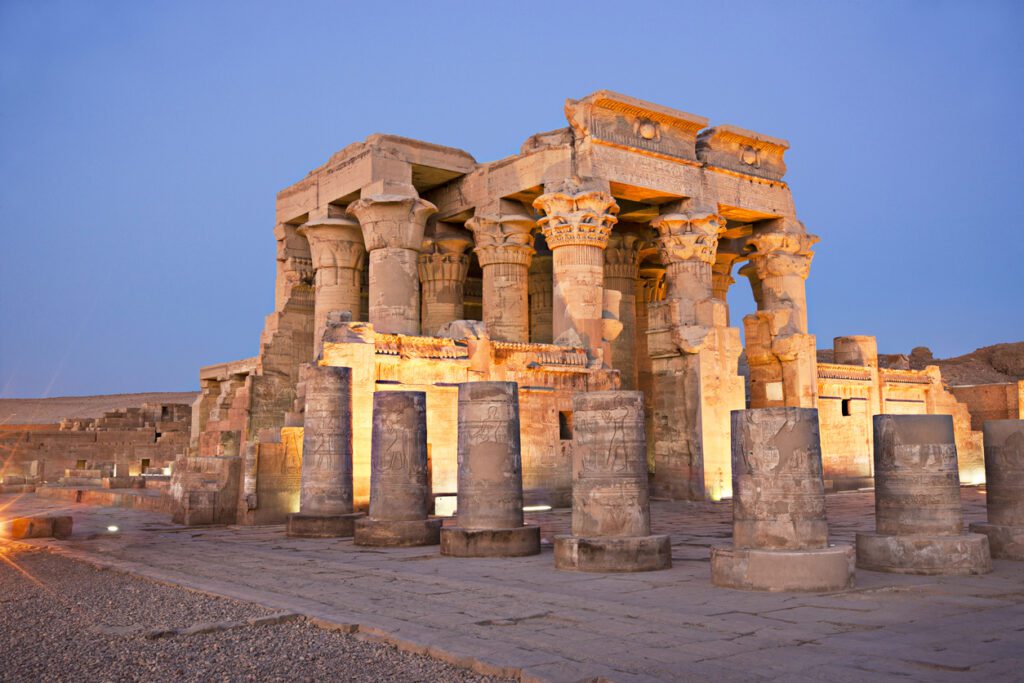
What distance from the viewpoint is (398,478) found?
11578 mm

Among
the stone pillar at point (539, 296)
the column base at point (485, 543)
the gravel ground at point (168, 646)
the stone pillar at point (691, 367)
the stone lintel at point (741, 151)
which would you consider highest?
the stone lintel at point (741, 151)

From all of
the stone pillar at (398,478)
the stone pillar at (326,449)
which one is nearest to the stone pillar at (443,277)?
the stone pillar at (326,449)

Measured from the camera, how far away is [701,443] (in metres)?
19.3

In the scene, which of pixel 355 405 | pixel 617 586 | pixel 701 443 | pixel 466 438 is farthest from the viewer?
pixel 701 443

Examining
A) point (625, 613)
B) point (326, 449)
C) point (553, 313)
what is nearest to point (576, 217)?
point (553, 313)

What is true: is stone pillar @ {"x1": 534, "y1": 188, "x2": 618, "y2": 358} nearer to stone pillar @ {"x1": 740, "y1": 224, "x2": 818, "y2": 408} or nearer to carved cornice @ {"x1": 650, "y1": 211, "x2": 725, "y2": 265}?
carved cornice @ {"x1": 650, "y1": 211, "x2": 725, "y2": 265}

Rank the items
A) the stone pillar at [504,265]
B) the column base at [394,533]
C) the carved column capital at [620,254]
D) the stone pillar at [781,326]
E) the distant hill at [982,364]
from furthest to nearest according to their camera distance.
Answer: the distant hill at [982,364]
the carved column capital at [620,254]
the stone pillar at [781,326]
the stone pillar at [504,265]
the column base at [394,533]

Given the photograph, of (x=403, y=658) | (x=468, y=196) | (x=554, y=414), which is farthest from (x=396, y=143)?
(x=403, y=658)

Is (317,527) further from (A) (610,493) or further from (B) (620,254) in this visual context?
(B) (620,254)

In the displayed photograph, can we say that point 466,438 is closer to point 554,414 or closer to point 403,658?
point 403,658

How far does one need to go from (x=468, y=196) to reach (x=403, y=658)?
685 inches

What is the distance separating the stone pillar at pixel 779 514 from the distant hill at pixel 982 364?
30.2m

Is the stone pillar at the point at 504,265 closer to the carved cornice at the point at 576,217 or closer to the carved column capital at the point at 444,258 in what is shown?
the carved cornice at the point at 576,217

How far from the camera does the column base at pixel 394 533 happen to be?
11.2 meters
